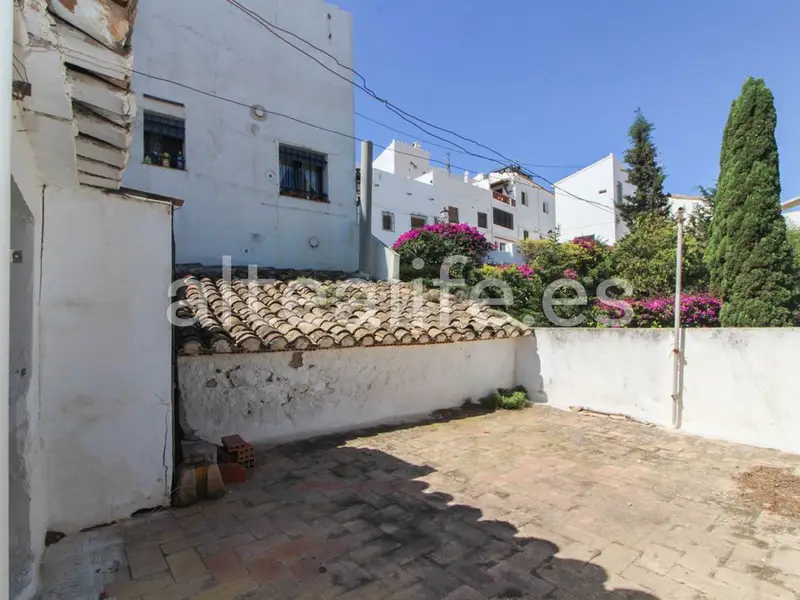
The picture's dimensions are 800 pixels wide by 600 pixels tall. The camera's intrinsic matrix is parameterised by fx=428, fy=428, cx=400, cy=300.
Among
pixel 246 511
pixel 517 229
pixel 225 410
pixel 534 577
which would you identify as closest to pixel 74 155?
pixel 246 511

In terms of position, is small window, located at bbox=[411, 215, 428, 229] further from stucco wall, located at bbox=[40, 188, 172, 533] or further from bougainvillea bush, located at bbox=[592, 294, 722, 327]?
stucco wall, located at bbox=[40, 188, 172, 533]

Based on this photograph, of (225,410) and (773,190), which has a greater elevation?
(773,190)

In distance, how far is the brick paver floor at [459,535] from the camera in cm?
352

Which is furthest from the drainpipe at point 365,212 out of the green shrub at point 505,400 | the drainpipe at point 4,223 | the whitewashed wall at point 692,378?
the drainpipe at point 4,223

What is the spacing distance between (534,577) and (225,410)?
525 cm

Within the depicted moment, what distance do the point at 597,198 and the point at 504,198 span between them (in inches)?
248

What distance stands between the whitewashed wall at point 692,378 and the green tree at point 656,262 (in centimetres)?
561

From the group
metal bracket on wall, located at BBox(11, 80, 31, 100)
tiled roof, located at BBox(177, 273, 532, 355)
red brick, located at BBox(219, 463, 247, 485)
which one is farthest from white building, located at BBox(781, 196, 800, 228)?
metal bracket on wall, located at BBox(11, 80, 31, 100)

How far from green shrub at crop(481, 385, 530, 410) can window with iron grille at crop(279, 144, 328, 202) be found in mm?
7639

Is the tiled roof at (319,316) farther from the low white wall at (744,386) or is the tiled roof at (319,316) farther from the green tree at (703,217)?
the green tree at (703,217)

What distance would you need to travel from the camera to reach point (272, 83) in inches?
484

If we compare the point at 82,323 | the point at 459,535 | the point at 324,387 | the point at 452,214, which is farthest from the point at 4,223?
the point at 452,214

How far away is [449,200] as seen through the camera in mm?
26547

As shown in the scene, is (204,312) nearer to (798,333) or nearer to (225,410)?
(225,410)
